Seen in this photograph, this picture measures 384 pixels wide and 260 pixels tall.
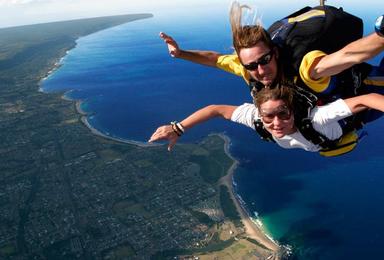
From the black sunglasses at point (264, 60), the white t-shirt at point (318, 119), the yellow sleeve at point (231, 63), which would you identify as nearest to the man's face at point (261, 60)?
the black sunglasses at point (264, 60)

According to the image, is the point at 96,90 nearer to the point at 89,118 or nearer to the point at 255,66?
the point at 89,118

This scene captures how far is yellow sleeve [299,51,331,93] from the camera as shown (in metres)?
4.46

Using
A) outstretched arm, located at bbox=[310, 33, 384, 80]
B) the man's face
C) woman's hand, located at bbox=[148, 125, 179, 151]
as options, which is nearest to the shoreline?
woman's hand, located at bbox=[148, 125, 179, 151]

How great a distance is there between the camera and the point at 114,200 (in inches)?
2413

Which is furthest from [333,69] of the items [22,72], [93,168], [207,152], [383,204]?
[22,72]

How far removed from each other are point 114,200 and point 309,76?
59631 mm

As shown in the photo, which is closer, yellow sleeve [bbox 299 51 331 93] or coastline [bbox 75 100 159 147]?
yellow sleeve [bbox 299 51 331 93]

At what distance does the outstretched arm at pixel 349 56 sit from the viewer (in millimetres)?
3516

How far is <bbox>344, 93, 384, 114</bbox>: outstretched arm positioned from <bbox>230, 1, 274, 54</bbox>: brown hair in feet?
4.17

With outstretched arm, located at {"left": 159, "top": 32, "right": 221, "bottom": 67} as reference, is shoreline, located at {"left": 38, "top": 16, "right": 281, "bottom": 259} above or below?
below

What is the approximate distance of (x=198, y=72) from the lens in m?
128

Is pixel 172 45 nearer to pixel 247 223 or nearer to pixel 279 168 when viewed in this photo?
pixel 247 223

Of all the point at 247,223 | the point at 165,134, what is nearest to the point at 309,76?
the point at 165,134

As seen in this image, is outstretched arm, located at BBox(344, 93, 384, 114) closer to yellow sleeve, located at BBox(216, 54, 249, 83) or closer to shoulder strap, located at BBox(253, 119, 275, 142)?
shoulder strap, located at BBox(253, 119, 275, 142)
